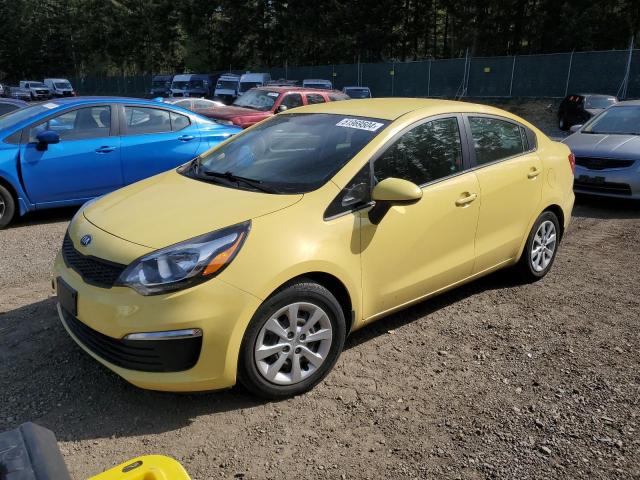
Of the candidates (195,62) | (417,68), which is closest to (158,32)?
(195,62)

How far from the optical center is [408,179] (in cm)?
357

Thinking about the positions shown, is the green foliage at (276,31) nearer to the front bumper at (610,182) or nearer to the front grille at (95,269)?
the front bumper at (610,182)

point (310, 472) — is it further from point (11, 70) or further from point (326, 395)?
point (11, 70)

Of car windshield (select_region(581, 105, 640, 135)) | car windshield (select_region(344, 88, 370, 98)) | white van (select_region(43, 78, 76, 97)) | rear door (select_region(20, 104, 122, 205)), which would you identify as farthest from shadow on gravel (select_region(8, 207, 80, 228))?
white van (select_region(43, 78, 76, 97))

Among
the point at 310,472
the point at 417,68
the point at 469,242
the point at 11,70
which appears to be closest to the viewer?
the point at 310,472

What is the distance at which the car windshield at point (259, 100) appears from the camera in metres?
13.2

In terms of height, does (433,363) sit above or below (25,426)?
below

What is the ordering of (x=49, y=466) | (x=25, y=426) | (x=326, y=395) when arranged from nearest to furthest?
(x=49, y=466) → (x=25, y=426) → (x=326, y=395)

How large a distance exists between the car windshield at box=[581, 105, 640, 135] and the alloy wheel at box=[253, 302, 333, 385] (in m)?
7.24

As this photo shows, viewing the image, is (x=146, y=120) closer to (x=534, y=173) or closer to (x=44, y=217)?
(x=44, y=217)

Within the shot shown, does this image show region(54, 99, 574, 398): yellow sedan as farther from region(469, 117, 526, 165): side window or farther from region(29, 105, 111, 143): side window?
region(29, 105, 111, 143): side window

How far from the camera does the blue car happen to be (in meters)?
6.18

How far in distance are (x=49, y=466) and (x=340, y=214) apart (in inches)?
83.5

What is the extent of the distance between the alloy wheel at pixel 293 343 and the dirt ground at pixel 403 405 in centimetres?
18
